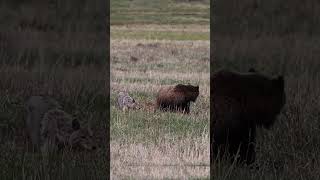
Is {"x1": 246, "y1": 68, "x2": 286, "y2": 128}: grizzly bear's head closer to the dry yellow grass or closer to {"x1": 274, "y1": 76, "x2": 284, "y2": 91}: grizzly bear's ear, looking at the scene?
{"x1": 274, "y1": 76, "x2": 284, "y2": 91}: grizzly bear's ear

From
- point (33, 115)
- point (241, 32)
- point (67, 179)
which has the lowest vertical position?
point (67, 179)

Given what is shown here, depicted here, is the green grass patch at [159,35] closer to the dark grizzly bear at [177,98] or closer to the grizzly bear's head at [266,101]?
the dark grizzly bear at [177,98]

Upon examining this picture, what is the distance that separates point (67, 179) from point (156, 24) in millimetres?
19852

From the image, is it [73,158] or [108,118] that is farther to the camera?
[108,118]

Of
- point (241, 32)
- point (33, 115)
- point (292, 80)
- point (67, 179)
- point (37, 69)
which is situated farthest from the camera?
point (241, 32)

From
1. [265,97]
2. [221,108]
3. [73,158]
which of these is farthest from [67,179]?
[265,97]

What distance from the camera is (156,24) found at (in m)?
24.6

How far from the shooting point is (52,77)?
29.5 feet

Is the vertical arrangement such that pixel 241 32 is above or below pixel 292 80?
above

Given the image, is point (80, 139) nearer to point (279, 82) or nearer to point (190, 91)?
point (279, 82)

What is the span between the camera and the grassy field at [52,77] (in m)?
5.22

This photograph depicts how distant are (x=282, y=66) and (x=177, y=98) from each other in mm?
3364

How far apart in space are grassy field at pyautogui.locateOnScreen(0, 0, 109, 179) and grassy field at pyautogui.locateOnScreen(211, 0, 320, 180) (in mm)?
1238

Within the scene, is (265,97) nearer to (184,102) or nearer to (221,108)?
(221,108)
